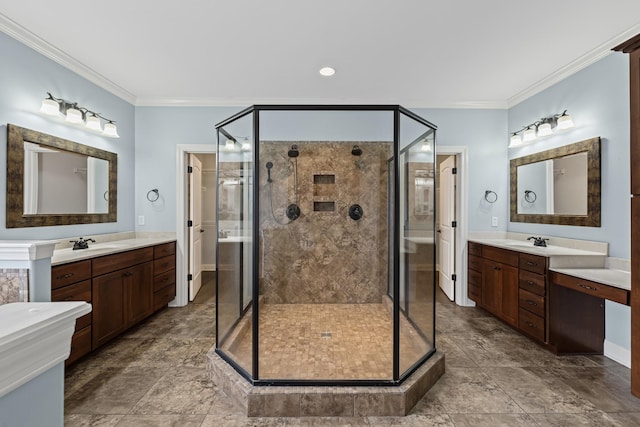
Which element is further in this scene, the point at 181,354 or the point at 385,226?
the point at 385,226

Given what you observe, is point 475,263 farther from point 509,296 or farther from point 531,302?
point 531,302

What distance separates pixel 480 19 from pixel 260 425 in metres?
3.13

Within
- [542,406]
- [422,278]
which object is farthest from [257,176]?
[542,406]

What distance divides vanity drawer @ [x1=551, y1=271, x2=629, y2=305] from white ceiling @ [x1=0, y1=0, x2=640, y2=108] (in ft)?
6.43

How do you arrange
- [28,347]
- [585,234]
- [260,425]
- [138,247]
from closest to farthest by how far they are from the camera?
[28,347] < [260,425] < [585,234] < [138,247]

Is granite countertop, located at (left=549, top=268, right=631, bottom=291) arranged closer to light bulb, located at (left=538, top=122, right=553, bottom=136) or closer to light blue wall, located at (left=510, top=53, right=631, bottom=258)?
light blue wall, located at (left=510, top=53, right=631, bottom=258)

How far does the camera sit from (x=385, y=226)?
3.04 m

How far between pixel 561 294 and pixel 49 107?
4.69 meters

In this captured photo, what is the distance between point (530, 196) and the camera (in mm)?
3643

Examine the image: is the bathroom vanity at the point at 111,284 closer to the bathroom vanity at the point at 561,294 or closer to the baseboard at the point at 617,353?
the bathroom vanity at the point at 561,294

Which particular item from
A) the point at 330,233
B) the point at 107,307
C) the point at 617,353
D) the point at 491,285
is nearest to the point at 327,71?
the point at 330,233

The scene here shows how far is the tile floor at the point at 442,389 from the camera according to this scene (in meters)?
1.90

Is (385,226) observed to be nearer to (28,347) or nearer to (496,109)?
(496,109)

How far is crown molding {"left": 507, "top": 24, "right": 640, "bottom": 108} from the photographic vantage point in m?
2.54
